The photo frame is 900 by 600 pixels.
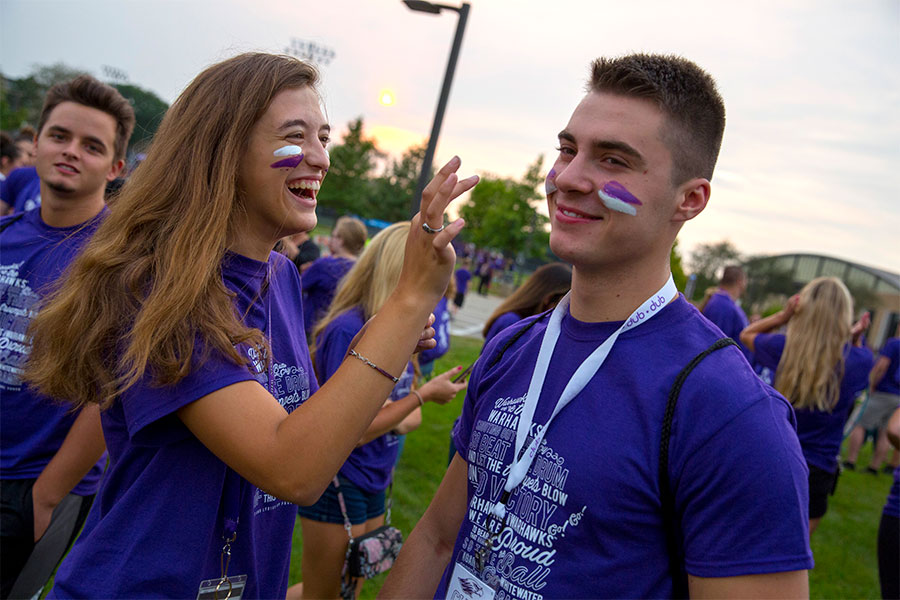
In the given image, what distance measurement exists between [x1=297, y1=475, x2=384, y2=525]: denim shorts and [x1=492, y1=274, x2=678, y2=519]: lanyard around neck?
2046mm

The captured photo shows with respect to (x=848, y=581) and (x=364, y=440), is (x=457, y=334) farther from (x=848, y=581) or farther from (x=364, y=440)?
(x=364, y=440)

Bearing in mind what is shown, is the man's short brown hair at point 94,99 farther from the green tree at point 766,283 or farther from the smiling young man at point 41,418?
the green tree at point 766,283

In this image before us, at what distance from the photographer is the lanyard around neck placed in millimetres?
1593

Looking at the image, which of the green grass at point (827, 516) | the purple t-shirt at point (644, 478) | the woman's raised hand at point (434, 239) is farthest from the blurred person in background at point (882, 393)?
the woman's raised hand at point (434, 239)

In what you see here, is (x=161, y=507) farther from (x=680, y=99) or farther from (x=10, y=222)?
(x=10, y=222)

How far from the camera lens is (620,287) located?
5.72 feet

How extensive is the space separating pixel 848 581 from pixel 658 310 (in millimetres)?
5874

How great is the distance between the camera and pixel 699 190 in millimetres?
1768

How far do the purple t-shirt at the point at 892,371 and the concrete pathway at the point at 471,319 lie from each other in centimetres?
893

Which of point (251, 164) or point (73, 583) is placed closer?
point (73, 583)

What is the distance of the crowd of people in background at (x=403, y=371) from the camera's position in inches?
55.7

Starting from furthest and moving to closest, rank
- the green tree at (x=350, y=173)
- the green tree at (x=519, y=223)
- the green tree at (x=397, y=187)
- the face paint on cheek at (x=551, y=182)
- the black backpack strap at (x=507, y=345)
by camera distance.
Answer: the green tree at (x=397, y=187)
the green tree at (x=350, y=173)
the green tree at (x=519, y=223)
the black backpack strap at (x=507, y=345)
the face paint on cheek at (x=551, y=182)

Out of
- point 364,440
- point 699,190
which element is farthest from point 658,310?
point 364,440

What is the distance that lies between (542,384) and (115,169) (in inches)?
110
